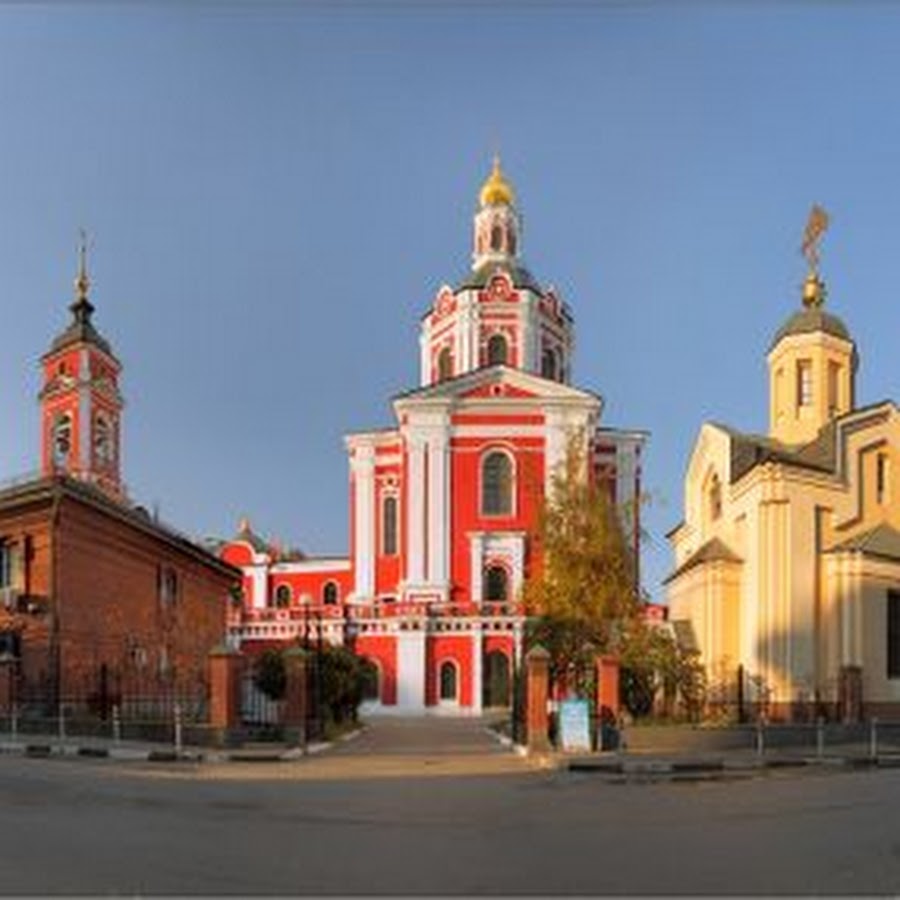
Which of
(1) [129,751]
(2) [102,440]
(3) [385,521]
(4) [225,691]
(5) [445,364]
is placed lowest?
(1) [129,751]

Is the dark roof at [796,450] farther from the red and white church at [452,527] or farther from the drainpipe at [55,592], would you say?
the drainpipe at [55,592]

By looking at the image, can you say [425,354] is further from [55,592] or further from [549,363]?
[55,592]

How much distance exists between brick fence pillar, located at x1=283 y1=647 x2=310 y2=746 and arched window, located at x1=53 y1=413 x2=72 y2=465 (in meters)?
→ 30.4

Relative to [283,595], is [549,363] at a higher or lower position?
higher

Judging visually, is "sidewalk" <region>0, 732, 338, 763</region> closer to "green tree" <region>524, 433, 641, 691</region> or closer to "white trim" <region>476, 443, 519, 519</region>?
"green tree" <region>524, 433, 641, 691</region>

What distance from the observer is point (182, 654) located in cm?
4353

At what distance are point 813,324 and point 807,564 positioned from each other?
33.2 feet

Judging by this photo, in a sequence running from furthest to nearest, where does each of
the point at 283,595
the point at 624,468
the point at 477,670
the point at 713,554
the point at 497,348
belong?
the point at 283,595, the point at 497,348, the point at 624,468, the point at 477,670, the point at 713,554

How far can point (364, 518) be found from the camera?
61562 mm

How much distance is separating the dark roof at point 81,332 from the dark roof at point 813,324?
105 feet

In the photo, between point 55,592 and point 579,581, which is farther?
point 579,581

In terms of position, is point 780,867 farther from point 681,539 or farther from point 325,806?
point 681,539

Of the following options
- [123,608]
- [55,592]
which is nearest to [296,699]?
[55,592]

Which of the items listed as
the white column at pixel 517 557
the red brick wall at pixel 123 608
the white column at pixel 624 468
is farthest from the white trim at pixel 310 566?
the red brick wall at pixel 123 608
